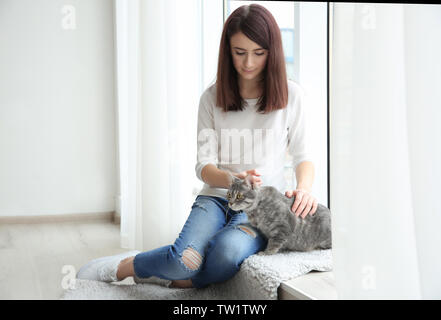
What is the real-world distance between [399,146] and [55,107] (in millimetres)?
2686

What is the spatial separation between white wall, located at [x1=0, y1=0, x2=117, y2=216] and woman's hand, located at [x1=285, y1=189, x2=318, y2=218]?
2.11 meters

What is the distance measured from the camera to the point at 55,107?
126 inches

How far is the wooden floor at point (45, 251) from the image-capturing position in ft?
5.93

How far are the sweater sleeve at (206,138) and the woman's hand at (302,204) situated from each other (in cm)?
36

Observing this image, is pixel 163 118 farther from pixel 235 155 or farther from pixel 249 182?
pixel 249 182

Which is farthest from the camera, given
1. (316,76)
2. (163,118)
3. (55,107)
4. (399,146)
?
(55,107)

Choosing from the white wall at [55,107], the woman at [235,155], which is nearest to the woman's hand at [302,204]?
the woman at [235,155]

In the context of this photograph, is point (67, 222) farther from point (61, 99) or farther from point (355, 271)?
point (355, 271)

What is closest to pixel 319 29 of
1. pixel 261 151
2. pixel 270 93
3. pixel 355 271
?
pixel 270 93

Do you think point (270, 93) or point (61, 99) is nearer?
point (270, 93)

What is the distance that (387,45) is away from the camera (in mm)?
1004

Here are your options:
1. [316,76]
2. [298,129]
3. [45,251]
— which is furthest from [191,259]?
[45,251]

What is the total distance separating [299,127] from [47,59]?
7.01ft

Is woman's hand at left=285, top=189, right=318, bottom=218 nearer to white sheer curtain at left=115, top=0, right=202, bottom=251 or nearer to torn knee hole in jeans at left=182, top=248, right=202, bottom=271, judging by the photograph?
torn knee hole in jeans at left=182, top=248, right=202, bottom=271
